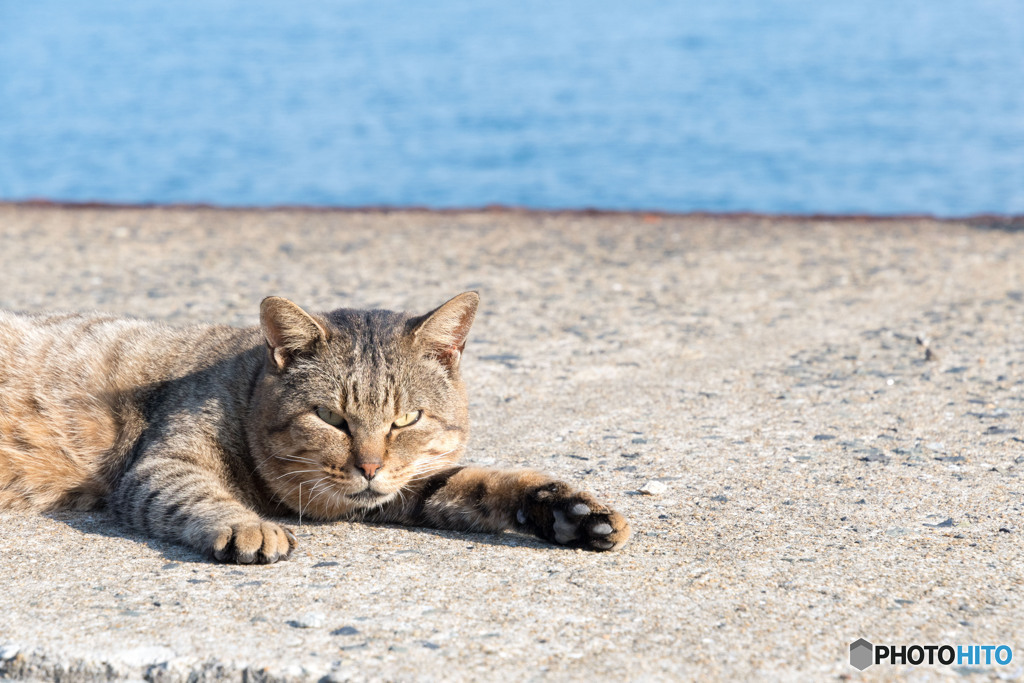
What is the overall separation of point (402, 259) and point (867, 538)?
5272 mm

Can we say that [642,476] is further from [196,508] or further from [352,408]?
[196,508]

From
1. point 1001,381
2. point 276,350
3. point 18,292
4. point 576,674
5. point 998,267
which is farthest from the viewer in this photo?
point 998,267

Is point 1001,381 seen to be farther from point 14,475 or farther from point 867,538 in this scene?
point 14,475

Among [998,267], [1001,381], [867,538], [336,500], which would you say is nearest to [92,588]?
[336,500]

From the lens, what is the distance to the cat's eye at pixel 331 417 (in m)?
3.43

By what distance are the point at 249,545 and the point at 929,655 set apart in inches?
77.4

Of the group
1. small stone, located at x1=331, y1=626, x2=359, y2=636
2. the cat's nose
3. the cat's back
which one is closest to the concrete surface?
small stone, located at x1=331, y1=626, x2=359, y2=636

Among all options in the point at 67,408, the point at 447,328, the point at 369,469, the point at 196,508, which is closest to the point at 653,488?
the point at 447,328

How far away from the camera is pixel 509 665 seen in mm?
2566

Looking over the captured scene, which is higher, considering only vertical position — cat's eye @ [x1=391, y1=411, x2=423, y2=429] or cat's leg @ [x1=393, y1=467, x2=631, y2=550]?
cat's eye @ [x1=391, y1=411, x2=423, y2=429]

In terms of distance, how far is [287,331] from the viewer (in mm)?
3520

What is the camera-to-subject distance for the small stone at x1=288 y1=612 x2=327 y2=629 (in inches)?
108

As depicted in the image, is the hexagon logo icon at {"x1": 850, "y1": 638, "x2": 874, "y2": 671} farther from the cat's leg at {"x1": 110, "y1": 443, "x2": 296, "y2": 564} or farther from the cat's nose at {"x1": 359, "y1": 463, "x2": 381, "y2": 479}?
the cat's leg at {"x1": 110, "y1": 443, "x2": 296, "y2": 564}

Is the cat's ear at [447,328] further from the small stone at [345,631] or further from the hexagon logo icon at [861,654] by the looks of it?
the hexagon logo icon at [861,654]
